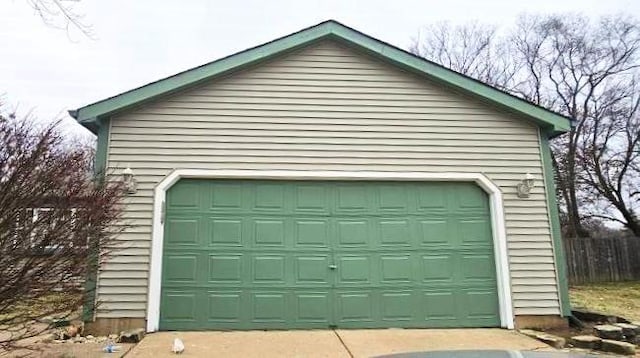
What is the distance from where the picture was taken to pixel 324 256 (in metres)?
6.96

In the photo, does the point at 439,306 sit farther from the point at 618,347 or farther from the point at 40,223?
the point at 40,223

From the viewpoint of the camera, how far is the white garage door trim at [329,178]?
6.55 meters

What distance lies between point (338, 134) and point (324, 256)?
1.89m

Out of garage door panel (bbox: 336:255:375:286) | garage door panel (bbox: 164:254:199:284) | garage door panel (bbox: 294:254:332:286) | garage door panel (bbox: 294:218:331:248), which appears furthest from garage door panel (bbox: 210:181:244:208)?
garage door panel (bbox: 336:255:375:286)

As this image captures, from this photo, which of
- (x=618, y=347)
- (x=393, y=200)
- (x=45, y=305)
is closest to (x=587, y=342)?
(x=618, y=347)

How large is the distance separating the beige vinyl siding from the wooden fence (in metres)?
8.83

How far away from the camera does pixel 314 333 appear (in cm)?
648

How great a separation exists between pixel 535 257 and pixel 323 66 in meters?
4.44

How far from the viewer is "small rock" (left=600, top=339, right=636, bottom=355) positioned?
554 centimetres

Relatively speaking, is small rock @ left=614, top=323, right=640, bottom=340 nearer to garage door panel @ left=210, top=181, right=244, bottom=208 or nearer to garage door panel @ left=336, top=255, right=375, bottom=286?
garage door panel @ left=336, top=255, right=375, bottom=286

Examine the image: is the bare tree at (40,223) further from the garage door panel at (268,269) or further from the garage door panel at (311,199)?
the garage door panel at (311,199)

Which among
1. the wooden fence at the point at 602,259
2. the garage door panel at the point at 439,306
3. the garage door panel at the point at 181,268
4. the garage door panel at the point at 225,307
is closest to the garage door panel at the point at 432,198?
the garage door panel at the point at 439,306

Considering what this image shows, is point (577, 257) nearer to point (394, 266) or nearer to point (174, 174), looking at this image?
point (394, 266)

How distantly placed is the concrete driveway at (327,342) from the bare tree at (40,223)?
52.3 inches
